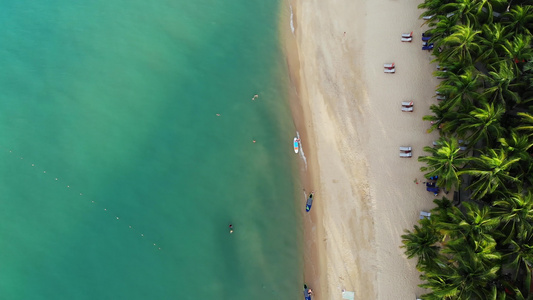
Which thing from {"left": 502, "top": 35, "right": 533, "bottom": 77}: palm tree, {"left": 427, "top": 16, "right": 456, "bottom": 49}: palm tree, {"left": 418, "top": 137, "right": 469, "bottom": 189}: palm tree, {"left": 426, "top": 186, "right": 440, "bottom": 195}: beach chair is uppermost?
{"left": 427, "top": 16, "right": 456, "bottom": 49}: palm tree

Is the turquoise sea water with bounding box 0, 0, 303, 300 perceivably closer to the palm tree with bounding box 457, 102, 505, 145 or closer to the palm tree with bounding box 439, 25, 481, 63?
the palm tree with bounding box 457, 102, 505, 145

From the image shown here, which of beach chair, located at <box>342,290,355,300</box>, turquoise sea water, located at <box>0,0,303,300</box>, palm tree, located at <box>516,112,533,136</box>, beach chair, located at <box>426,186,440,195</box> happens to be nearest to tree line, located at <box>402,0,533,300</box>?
palm tree, located at <box>516,112,533,136</box>

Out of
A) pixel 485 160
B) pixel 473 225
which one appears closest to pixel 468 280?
pixel 473 225

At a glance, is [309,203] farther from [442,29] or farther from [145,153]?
[442,29]

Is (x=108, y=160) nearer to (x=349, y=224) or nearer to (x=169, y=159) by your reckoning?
(x=169, y=159)

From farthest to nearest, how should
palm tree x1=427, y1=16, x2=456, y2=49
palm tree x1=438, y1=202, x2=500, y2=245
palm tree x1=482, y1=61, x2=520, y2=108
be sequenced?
palm tree x1=427, y1=16, x2=456, y2=49
palm tree x1=482, y1=61, x2=520, y2=108
palm tree x1=438, y1=202, x2=500, y2=245

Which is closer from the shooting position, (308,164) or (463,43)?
(463,43)

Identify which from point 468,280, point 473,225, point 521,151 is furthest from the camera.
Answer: point 521,151
